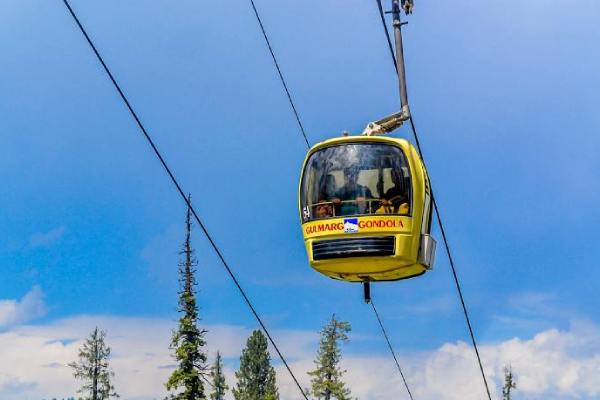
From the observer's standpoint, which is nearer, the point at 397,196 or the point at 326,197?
the point at 397,196

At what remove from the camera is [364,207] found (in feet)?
58.5

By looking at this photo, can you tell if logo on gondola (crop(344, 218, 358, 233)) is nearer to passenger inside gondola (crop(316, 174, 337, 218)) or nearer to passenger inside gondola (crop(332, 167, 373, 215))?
passenger inside gondola (crop(332, 167, 373, 215))

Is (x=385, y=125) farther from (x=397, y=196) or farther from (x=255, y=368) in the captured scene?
(x=255, y=368)

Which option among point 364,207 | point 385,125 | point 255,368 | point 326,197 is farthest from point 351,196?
point 255,368

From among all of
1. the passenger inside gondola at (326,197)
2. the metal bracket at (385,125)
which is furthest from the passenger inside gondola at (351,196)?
the metal bracket at (385,125)

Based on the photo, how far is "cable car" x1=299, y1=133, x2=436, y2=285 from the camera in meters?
17.7

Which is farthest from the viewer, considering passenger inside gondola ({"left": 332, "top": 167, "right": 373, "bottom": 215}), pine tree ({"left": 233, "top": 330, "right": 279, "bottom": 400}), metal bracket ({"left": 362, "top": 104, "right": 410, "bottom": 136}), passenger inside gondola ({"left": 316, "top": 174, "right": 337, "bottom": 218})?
pine tree ({"left": 233, "top": 330, "right": 279, "bottom": 400})

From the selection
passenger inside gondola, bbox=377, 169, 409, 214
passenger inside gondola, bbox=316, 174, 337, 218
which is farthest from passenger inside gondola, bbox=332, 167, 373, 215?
passenger inside gondola, bbox=377, 169, 409, 214

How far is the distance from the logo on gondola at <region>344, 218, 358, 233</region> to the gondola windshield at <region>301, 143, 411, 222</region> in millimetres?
133

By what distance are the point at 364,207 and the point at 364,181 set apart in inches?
20.2

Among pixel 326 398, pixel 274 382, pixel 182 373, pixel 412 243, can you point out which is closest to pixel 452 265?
pixel 412 243

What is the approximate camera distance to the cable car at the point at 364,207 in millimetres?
17672

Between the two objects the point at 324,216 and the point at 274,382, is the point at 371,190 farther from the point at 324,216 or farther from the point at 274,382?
the point at 274,382

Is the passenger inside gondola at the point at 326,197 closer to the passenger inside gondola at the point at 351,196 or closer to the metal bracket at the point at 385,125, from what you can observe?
the passenger inside gondola at the point at 351,196
